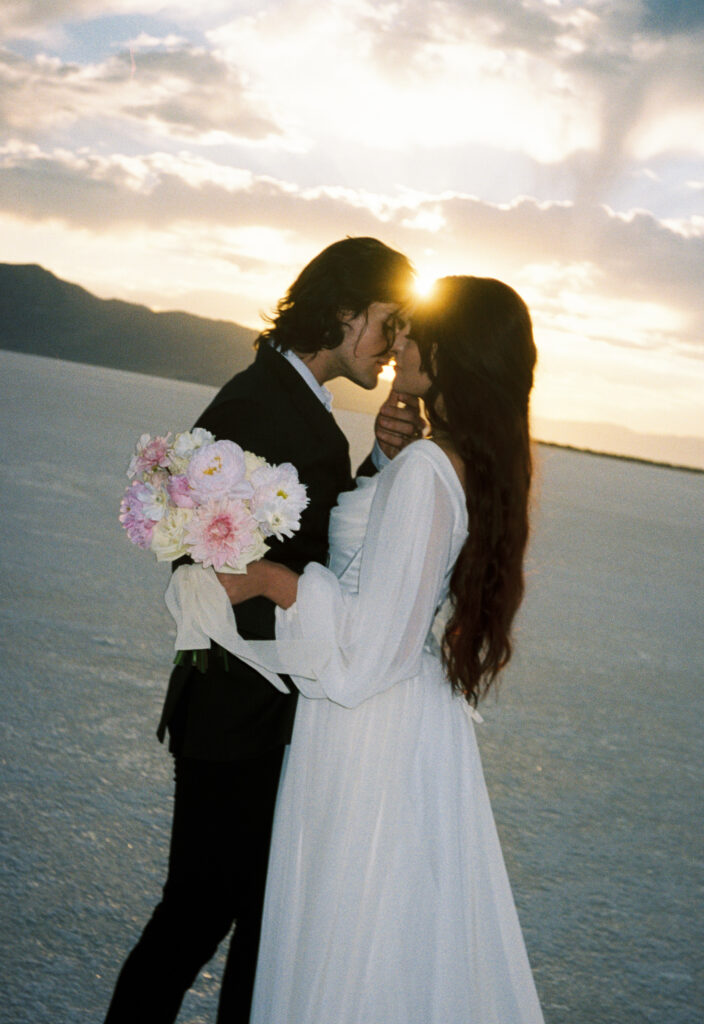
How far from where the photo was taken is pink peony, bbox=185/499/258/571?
2.23 m

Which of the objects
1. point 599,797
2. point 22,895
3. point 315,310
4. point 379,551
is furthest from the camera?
point 599,797

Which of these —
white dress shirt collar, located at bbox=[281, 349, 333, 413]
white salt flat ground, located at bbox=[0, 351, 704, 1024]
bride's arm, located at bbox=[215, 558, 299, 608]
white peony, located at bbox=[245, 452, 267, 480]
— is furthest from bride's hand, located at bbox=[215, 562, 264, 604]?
white salt flat ground, located at bbox=[0, 351, 704, 1024]

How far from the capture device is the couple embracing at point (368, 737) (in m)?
2.33

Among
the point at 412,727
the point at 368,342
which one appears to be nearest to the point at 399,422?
the point at 368,342

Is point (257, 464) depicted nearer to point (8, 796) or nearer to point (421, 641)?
point (421, 641)

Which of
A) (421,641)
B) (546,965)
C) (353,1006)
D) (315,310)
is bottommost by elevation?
(546,965)

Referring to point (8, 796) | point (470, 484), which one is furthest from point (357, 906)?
point (8, 796)

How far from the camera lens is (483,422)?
7.79 ft

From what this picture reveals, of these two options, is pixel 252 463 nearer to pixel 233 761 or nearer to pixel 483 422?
pixel 483 422

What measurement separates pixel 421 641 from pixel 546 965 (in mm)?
1864

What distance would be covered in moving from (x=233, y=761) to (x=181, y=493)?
2.28 feet

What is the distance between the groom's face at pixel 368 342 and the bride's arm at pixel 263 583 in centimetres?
75

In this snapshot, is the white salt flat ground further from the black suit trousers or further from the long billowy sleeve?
the black suit trousers

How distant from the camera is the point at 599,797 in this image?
521 centimetres
